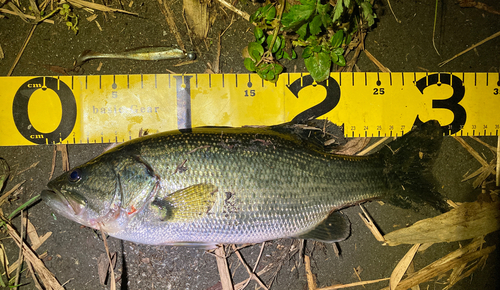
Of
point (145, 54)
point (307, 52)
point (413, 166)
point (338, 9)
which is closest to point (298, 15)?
point (338, 9)

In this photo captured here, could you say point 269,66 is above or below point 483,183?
above

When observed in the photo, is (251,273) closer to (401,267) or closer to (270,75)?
(401,267)

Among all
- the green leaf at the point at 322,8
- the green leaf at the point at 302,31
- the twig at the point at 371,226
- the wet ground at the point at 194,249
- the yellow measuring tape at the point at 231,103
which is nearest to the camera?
the green leaf at the point at 322,8

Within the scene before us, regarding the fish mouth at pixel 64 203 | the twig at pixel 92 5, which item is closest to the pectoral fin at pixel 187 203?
the fish mouth at pixel 64 203

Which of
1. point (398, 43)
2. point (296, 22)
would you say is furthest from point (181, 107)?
point (398, 43)

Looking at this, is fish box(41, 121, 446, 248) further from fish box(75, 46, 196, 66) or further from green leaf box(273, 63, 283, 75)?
fish box(75, 46, 196, 66)

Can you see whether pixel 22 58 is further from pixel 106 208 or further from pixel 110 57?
pixel 106 208

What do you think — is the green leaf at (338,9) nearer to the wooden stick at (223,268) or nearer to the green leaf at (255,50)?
the green leaf at (255,50)
